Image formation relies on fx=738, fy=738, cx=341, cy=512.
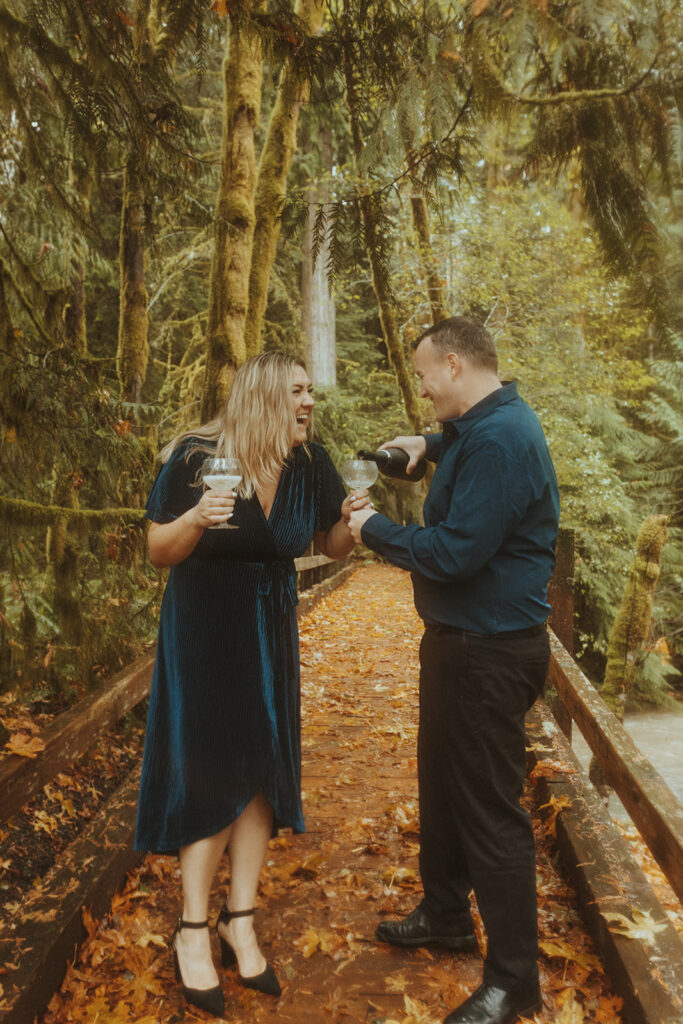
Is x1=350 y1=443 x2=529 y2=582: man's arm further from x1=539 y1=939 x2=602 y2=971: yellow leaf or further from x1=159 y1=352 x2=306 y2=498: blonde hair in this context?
x1=539 y1=939 x2=602 y2=971: yellow leaf

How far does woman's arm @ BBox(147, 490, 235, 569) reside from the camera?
2.29 metres

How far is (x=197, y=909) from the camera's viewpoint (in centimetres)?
255

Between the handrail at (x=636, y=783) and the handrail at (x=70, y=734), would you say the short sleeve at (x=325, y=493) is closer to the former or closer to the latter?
the handrail at (x=70, y=734)

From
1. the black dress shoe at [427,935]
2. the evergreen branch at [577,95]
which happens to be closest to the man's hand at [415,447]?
the evergreen branch at [577,95]

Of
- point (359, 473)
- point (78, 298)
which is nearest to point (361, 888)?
point (359, 473)

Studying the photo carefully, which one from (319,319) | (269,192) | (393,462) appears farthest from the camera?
(319,319)

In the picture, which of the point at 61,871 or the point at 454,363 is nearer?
the point at 454,363

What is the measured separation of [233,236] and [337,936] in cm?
484

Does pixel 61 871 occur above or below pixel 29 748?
below

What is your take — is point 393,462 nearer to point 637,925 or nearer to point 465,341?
point 465,341

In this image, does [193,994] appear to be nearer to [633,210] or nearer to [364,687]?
[633,210]

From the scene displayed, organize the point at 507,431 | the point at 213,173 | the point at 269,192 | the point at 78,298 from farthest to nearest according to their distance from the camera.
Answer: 1. the point at 78,298
2. the point at 269,192
3. the point at 213,173
4. the point at 507,431

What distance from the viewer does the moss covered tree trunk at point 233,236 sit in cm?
585

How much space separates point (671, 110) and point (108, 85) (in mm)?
2343
